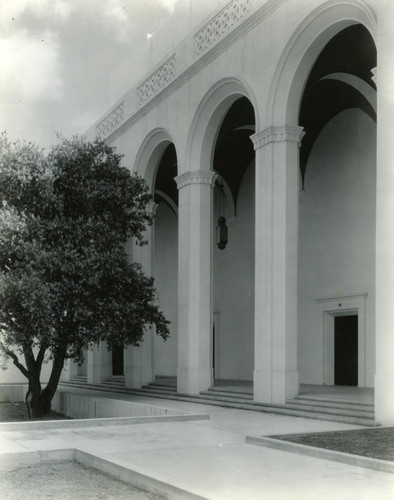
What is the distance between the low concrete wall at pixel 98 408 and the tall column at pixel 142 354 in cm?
220

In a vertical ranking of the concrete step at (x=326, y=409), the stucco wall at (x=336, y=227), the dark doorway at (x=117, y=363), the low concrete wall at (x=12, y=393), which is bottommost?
the low concrete wall at (x=12, y=393)

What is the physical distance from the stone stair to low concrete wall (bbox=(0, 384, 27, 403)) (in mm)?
7061

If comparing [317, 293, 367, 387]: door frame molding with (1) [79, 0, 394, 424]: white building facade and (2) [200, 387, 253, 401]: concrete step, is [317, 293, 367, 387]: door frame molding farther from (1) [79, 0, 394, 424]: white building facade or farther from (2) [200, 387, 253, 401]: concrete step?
(2) [200, 387, 253, 401]: concrete step

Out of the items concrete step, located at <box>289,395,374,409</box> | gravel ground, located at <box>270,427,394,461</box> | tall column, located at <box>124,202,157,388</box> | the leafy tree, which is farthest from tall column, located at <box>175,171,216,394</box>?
gravel ground, located at <box>270,427,394,461</box>

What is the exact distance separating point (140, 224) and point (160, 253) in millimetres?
10887

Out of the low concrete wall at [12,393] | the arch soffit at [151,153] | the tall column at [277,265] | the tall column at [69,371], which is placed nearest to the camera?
the tall column at [277,265]

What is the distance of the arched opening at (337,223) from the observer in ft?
53.7

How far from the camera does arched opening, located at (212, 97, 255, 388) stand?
21.4m

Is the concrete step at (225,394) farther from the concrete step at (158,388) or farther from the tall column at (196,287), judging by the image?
the concrete step at (158,388)

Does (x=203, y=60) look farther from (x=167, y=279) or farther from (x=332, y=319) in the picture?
(x=167, y=279)

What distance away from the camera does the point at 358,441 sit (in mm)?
8242

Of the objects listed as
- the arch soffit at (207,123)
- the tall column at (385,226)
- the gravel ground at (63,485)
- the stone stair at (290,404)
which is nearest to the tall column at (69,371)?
the stone stair at (290,404)

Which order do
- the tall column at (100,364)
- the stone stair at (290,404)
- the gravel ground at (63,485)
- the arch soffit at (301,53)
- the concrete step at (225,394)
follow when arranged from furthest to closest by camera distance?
the tall column at (100,364) < the concrete step at (225,394) < the arch soffit at (301,53) < the stone stair at (290,404) < the gravel ground at (63,485)

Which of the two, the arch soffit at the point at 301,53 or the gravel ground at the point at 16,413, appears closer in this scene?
the arch soffit at the point at 301,53
